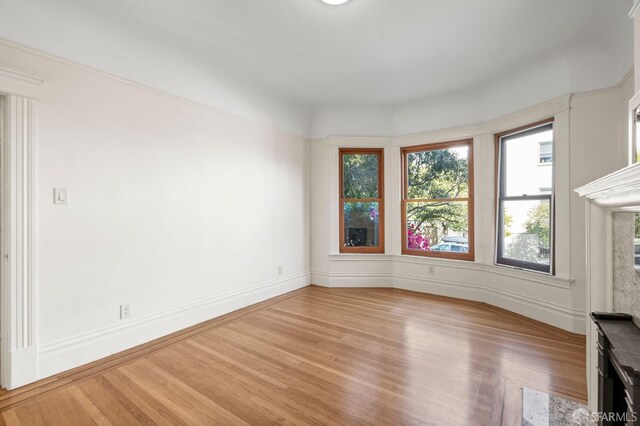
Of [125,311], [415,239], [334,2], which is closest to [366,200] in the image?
[415,239]

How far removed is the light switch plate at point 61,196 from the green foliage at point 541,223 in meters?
4.66

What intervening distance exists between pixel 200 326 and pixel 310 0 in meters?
3.24

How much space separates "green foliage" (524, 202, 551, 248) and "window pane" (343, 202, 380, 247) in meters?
2.04

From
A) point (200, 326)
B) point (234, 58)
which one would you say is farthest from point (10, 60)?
point (200, 326)

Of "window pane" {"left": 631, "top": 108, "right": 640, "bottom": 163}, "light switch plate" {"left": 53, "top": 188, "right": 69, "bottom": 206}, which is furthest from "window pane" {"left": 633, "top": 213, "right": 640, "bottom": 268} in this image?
"light switch plate" {"left": 53, "top": 188, "right": 69, "bottom": 206}

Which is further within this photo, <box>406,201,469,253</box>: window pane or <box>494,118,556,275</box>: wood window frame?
<box>406,201,469,253</box>: window pane

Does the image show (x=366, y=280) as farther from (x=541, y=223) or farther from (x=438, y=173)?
(x=541, y=223)

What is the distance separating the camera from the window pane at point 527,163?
3.51m

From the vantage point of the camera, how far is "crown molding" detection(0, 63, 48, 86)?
2.10 meters

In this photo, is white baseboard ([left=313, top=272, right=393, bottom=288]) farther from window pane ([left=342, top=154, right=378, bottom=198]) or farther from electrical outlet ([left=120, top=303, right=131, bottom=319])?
electrical outlet ([left=120, top=303, right=131, bottom=319])

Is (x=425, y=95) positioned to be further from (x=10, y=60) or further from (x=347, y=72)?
(x=10, y=60)

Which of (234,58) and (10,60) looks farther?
(234,58)

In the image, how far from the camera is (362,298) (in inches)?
170

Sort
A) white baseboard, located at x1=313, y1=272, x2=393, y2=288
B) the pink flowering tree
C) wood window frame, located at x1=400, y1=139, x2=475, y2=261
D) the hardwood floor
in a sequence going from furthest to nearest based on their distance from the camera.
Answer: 1. white baseboard, located at x1=313, y1=272, x2=393, y2=288
2. the pink flowering tree
3. wood window frame, located at x1=400, y1=139, x2=475, y2=261
4. the hardwood floor
